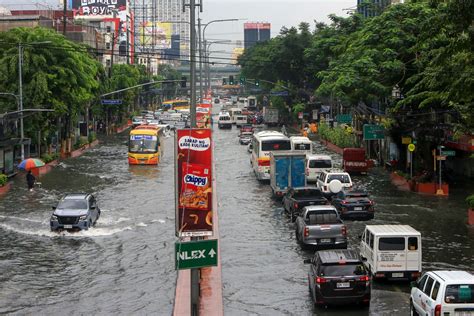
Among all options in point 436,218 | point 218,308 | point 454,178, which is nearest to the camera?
point 218,308

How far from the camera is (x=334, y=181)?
4403cm

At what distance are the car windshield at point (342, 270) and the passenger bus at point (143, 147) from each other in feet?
146

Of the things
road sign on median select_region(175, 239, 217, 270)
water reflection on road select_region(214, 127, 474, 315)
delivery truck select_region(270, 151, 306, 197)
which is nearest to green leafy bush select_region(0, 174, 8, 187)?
water reflection on road select_region(214, 127, 474, 315)

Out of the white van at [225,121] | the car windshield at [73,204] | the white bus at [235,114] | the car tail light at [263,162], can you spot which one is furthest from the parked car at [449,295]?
the white bus at [235,114]

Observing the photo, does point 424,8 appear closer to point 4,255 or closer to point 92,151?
point 4,255

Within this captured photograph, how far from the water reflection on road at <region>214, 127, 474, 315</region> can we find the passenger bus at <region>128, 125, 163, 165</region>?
10194 millimetres

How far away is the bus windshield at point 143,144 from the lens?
65025 millimetres

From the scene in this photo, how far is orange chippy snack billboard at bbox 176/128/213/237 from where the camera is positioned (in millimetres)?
18516

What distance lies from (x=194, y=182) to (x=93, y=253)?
13.9 m

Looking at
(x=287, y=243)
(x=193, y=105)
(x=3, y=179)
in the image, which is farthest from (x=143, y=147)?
(x=193, y=105)

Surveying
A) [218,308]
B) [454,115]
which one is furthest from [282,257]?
[454,115]

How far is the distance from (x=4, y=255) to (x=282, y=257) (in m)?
10.3

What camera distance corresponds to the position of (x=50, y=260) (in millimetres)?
30359

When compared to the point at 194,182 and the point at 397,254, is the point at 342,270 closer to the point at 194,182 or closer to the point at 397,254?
the point at 397,254
